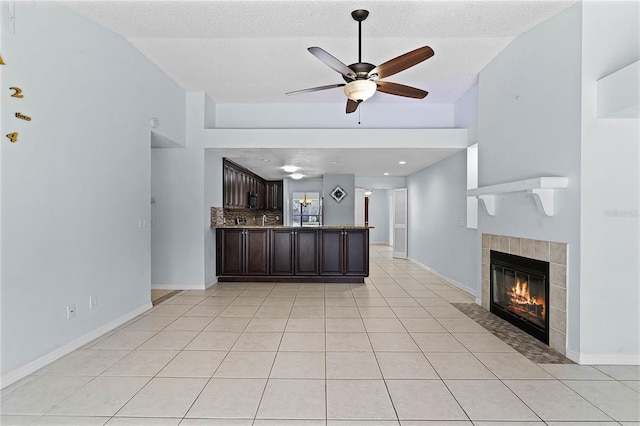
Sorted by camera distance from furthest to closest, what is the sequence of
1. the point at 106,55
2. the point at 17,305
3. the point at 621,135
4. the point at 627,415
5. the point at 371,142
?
the point at 371,142
the point at 106,55
the point at 621,135
the point at 17,305
the point at 627,415

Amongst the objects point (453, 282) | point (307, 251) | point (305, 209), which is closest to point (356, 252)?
A: point (307, 251)

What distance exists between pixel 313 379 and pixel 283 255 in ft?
11.3

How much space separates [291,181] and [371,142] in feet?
17.7

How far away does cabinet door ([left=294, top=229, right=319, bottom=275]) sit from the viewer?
18.7 ft

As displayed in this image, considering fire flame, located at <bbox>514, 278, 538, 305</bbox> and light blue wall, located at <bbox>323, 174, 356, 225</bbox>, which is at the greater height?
light blue wall, located at <bbox>323, 174, 356, 225</bbox>

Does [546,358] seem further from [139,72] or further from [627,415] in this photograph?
[139,72]

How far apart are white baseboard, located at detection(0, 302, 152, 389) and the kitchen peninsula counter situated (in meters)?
2.08

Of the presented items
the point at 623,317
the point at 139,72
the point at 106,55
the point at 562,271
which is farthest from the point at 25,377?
the point at 623,317

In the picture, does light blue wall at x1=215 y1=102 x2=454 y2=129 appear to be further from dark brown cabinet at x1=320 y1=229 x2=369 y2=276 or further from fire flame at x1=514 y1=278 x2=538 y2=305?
fire flame at x1=514 y1=278 x2=538 y2=305

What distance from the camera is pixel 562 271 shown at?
274 cm

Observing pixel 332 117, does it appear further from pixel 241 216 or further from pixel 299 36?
pixel 241 216

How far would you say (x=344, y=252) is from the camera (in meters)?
5.64

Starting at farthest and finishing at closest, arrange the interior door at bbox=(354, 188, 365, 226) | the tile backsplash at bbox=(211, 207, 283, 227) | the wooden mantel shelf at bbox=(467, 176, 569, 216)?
the interior door at bbox=(354, 188, 365, 226) → the tile backsplash at bbox=(211, 207, 283, 227) → the wooden mantel shelf at bbox=(467, 176, 569, 216)

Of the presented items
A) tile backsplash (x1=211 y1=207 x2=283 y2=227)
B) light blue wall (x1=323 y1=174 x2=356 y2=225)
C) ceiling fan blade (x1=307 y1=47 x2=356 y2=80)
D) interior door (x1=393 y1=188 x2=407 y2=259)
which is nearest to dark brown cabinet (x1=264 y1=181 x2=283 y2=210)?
tile backsplash (x1=211 y1=207 x2=283 y2=227)
